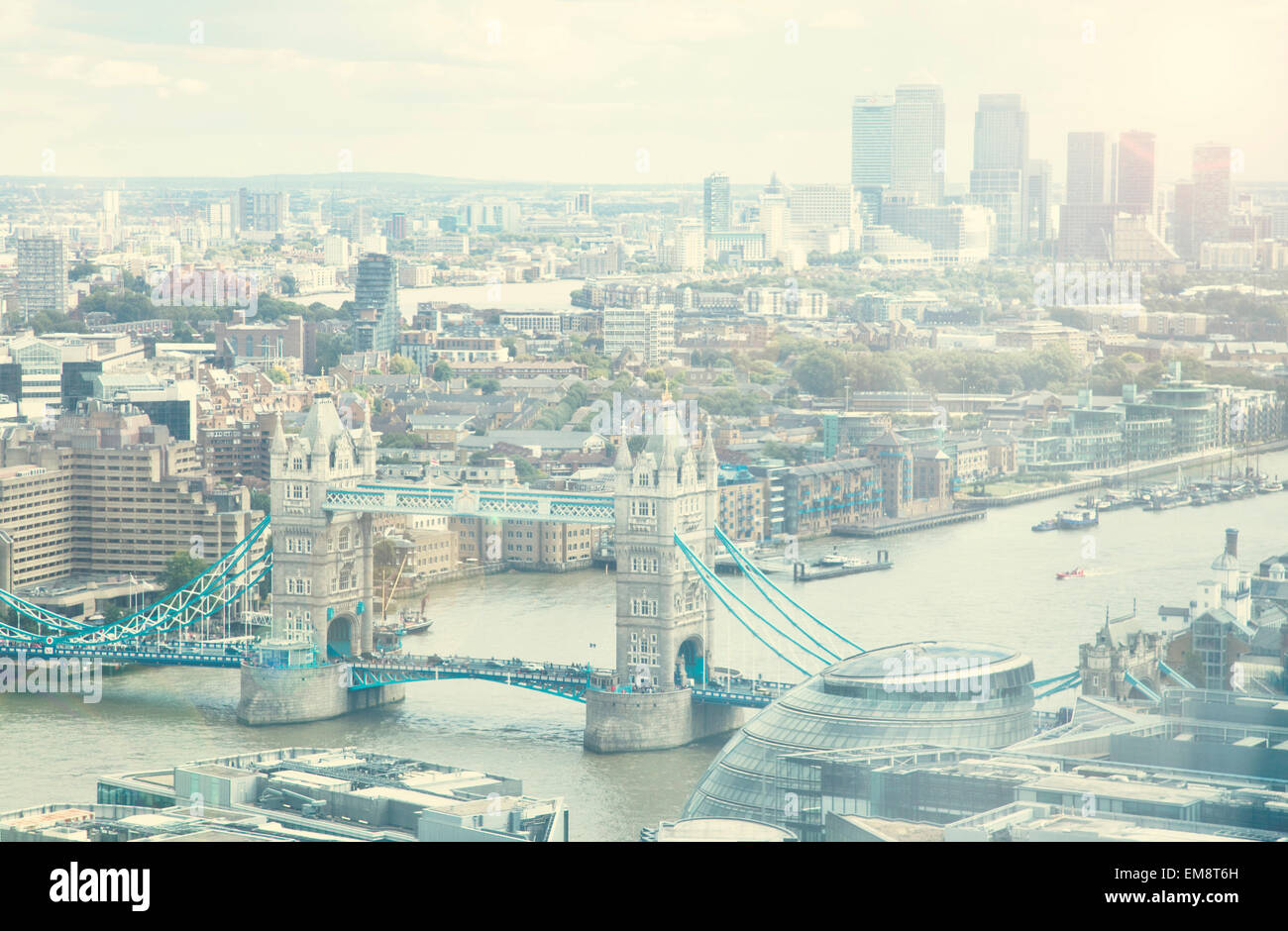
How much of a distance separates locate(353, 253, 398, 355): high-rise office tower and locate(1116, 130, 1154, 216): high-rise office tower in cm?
888

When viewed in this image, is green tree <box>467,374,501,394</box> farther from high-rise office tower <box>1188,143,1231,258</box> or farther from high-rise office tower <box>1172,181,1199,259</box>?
high-rise office tower <box>1172,181,1199,259</box>

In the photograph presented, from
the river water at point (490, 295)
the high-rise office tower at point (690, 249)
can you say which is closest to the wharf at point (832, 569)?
the river water at point (490, 295)

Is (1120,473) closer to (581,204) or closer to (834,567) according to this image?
(834,567)

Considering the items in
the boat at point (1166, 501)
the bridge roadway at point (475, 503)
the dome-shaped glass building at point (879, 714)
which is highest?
the bridge roadway at point (475, 503)

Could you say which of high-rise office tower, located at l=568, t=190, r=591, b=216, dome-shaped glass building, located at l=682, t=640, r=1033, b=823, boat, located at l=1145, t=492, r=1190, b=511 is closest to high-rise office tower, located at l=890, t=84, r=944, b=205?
high-rise office tower, located at l=568, t=190, r=591, b=216

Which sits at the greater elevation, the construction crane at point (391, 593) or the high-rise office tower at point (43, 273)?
the high-rise office tower at point (43, 273)

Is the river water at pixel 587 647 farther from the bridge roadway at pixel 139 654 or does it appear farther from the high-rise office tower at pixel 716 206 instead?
the high-rise office tower at pixel 716 206

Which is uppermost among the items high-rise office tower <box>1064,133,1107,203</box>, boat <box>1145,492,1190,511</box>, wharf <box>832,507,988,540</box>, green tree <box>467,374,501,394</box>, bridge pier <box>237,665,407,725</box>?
high-rise office tower <box>1064,133,1107,203</box>

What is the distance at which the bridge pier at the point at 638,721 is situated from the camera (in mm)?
9047

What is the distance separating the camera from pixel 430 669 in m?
9.91

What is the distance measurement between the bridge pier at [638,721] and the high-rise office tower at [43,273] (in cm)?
2084

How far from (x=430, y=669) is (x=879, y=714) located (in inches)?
120

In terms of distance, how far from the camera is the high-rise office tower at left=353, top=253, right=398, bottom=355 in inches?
1069

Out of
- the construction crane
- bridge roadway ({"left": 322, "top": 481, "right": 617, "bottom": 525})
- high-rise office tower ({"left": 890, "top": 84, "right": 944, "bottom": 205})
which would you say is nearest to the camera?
bridge roadway ({"left": 322, "top": 481, "right": 617, "bottom": 525})
